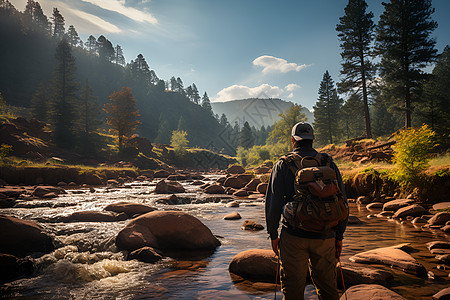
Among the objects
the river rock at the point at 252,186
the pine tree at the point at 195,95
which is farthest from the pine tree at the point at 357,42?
the pine tree at the point at 195,95

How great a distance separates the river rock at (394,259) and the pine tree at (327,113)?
49449mm

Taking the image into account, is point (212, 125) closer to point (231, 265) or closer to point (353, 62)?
point (353, 62)

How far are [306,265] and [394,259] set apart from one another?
3.95 meters

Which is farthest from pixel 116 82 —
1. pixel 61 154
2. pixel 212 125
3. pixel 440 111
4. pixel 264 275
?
pixel 264 275

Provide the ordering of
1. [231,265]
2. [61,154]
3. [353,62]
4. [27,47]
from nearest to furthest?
1. [231,265]
2. [353,62]
3. [61,154]
4. [27,47]

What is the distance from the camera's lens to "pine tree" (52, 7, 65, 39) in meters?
118

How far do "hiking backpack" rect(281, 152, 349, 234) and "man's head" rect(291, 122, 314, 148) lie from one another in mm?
469

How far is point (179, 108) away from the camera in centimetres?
14100

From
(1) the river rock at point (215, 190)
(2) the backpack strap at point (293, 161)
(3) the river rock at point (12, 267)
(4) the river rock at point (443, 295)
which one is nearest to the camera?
(2) the backpack strap at point (293, 161)

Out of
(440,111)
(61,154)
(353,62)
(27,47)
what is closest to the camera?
(440,111)

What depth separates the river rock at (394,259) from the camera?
4.91m

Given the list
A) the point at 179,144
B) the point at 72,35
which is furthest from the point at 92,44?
the point at 179,144

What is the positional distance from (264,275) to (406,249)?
412 cm

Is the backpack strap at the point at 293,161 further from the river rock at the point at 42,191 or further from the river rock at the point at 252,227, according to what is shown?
the river rock at the point at 42,191
